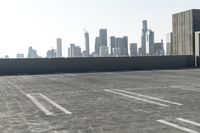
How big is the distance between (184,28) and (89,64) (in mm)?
41528

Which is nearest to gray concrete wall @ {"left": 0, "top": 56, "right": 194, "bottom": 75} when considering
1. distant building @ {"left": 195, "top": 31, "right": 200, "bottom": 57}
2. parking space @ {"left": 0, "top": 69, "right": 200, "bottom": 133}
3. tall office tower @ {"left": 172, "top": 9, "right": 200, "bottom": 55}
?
distant building @ {"left": 195, "top": 31, "right": 200, "bottom": 57}

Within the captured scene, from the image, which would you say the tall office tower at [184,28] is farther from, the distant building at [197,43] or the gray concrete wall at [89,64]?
the gray concrete wall at [89,64]

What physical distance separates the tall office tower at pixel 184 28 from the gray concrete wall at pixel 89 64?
2679 centimetres

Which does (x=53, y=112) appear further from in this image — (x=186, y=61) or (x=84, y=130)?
(x=186, y=61)

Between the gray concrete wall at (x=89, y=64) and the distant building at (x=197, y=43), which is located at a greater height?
the distant building at (x=197, y=43)

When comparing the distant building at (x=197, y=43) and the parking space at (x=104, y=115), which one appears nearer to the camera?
the parking space at (x=104, y=115)

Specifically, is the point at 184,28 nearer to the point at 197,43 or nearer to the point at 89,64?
the point at 197,43

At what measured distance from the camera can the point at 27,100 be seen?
53.6ft

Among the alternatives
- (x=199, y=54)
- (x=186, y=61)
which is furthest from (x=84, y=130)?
(x=199, y=54)

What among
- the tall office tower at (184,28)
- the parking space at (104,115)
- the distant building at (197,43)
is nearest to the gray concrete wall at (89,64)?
the distant building at (197,43)

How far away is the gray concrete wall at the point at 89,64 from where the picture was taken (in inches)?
1777

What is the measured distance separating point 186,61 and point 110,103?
1553 inches

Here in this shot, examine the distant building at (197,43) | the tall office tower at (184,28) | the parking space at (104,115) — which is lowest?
the parking space at (104,115)

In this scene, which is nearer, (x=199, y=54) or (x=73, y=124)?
(x=73, y=124)
